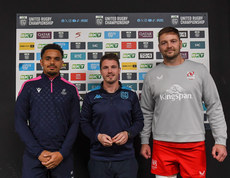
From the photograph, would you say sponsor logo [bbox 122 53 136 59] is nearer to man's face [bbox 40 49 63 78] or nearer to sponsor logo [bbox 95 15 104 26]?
sponsor logo [bbox 95 15 104 26]

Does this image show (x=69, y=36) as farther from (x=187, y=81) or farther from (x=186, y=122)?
(x=186, y=122)

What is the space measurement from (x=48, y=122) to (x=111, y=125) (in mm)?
480

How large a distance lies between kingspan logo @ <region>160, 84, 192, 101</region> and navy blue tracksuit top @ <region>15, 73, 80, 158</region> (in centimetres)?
74

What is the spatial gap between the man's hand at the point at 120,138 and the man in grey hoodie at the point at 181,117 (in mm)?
290

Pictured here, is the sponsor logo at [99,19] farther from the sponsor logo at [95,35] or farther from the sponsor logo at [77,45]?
the sponsor logo at [77,45]

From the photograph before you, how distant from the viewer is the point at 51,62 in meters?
1.47

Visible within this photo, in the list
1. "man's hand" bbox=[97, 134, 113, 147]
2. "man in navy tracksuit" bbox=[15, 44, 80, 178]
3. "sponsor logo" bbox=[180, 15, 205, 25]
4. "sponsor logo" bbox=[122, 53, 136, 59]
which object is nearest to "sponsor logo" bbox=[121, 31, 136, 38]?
"sponsor logo" bbox=[122, 53, 136, 59]

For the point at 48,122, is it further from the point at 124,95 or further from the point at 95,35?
the point at 95,35

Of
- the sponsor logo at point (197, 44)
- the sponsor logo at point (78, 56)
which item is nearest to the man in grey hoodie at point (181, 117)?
the sponsor logo at point (197, 44)

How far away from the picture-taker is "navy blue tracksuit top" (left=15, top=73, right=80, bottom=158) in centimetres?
138

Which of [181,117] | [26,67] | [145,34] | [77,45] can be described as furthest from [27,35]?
[181,117]

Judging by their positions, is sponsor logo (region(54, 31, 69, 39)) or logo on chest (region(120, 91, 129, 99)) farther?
sponsor logo (region(54, 31, 69, 39))

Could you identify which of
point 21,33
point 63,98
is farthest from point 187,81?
point 21,33

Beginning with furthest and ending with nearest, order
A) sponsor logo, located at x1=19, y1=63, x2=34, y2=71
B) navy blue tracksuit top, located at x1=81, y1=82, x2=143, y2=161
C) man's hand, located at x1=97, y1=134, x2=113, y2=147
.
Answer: sponsor logo, located at x1=19, y1=63, x2=34, y2=71, navy blue tracksuit top, located at x1=81, y1=82, x2=143, y2=161, man's hand, located at x1=97, y1=134, x2=113, y2=147
